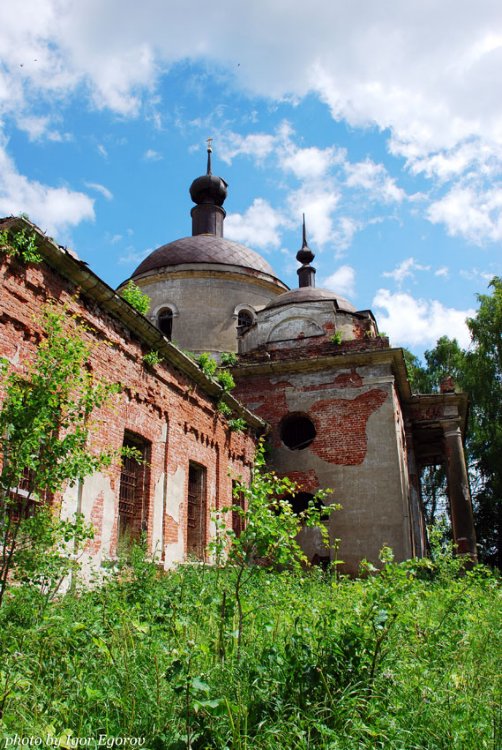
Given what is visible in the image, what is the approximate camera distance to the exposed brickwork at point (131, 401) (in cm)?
779

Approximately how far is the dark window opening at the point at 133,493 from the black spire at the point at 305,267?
17413 millimetres

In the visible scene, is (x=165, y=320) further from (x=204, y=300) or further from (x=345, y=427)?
(x=345, y=427)

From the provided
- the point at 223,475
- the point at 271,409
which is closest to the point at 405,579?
the point at 223,475

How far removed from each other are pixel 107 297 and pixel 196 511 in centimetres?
520

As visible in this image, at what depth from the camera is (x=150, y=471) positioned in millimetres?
10625

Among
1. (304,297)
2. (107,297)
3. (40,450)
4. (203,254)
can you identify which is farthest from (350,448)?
(40,450)

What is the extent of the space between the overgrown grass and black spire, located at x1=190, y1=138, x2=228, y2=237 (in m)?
20.7

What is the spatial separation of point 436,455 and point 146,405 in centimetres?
1529

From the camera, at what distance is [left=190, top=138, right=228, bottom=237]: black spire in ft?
81.0

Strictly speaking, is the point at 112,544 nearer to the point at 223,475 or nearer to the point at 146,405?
the point at 146,405

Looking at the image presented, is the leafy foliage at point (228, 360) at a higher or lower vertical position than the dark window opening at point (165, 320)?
lower

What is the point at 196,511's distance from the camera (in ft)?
41.3

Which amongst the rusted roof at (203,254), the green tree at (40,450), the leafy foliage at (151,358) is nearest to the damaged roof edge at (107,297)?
the leafy foliage at (151,358)

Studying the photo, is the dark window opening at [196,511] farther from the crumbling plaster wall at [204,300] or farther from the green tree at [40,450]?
the crumbling plaster wall at [204,300]
